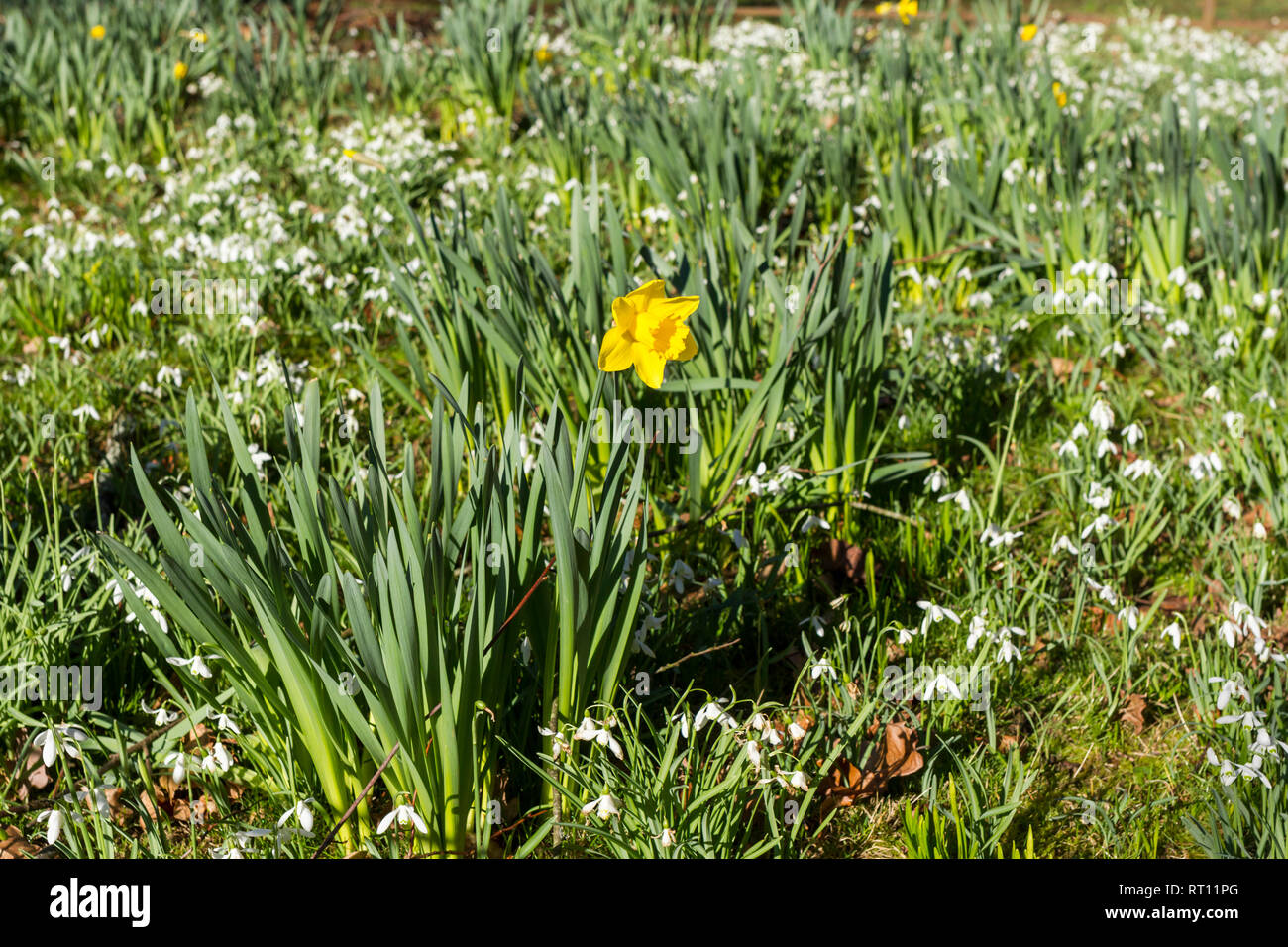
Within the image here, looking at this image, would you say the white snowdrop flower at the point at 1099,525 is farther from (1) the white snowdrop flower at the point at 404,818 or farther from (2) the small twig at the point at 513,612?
(1) the white snowdrop flower at the point at 404,818

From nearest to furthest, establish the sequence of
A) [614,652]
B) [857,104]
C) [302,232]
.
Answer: [614,652] < [302,232] < [857,104]

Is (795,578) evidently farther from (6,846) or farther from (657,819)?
(6,846)

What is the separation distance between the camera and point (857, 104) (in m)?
4.42

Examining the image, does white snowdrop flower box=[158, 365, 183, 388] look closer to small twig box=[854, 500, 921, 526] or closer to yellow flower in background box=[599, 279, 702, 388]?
yellow flower in background box=[599, 279, 702, 388]

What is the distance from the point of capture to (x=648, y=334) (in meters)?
1.85

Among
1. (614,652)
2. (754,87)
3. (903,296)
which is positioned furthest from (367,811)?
(754,87)

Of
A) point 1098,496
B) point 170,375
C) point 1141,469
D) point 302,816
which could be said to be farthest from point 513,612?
point 170,375

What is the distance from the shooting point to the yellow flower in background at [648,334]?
1.79m

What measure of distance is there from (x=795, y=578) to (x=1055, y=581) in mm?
615

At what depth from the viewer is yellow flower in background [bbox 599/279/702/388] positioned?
1786 mm

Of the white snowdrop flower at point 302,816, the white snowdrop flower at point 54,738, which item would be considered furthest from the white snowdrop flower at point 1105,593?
the white snowdrop flower at point 54,738

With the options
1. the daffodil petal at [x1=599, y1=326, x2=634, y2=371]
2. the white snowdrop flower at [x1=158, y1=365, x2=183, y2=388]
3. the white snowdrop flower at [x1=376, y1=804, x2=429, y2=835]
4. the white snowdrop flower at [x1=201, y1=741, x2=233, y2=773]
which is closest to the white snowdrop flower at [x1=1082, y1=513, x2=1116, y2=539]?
the daffodil petal at [x1=599, y1=326, x2=634, y2=371]

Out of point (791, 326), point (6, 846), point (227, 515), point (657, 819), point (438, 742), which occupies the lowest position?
point (6, 846)

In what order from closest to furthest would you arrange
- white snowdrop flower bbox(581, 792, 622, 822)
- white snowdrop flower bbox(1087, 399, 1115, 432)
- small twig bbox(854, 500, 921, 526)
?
white snowdrop flower bbox(581, 792, 622, 822), small twig bbox(854, 500, 921, 526), white snowdrop flower bbox(1087, 399, 1115, 432)
